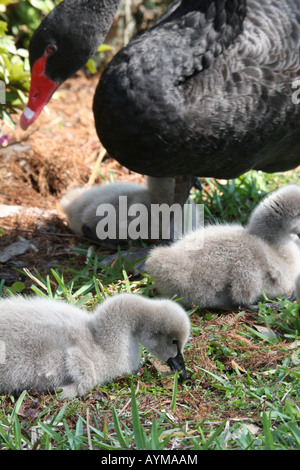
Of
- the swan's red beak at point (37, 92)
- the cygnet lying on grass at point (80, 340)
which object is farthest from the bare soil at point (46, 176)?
the cygnet lying on grass at point (80, 340)

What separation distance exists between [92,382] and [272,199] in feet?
4.69

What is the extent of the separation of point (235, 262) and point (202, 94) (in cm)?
85

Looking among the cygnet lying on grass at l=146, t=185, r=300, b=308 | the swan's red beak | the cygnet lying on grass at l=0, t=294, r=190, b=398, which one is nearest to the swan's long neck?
the swan's red beak

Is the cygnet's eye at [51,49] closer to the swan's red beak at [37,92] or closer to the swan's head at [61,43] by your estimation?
the swan's head at [61,43]

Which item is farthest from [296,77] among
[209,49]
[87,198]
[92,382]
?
[92,382]

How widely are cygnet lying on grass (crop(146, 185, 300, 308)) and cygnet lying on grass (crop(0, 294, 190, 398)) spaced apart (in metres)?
0.45

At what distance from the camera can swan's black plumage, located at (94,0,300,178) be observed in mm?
2975

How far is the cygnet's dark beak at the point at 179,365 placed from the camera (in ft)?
8.13

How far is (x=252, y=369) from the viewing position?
8.43 feet

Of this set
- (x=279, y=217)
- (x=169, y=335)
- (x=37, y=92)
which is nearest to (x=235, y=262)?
(x=279, y=217)

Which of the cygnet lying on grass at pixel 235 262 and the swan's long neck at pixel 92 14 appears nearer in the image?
the cygnet lying on grass at pixel 235 262

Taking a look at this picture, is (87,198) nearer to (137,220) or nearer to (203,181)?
(137,220)

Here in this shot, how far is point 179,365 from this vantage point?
8.18 ft

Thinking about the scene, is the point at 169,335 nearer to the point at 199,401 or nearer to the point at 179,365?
the point at 179,365
